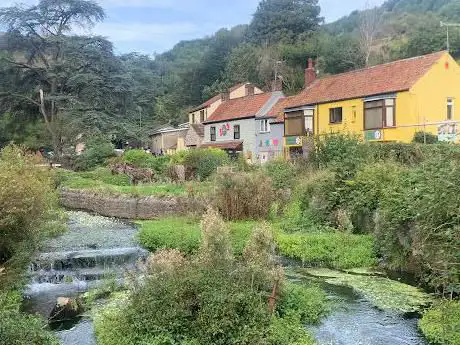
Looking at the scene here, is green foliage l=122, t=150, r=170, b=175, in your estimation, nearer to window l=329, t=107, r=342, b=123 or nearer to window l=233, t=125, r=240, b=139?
window l=233, t=125, r=240, b=139

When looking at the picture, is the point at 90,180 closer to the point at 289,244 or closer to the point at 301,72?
the point at 289,244

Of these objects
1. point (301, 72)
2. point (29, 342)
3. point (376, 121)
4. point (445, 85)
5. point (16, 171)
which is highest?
point (301, 72)

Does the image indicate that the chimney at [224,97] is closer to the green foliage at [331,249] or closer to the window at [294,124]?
the window at [294,124]

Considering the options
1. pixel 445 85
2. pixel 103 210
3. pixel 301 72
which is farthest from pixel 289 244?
pixel 301 72

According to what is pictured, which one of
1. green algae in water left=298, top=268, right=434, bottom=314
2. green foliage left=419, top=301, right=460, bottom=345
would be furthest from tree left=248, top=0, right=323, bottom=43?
green foliage left=419, top=301, right=460, bottom=345

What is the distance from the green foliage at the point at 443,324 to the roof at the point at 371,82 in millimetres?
21821

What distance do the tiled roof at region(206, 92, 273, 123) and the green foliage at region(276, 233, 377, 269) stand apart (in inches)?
1130

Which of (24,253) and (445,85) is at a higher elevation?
(445,85)

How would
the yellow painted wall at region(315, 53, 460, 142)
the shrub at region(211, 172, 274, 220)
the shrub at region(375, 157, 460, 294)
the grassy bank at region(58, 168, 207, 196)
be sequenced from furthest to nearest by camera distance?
the yellow painted wall at region(315, 53, 460, 142) < the grassy bank at region(58, 168, 207, 196) < the shrub at region(211, 172, 274, 220) < the shrub at region(375, 157, 460, 294)

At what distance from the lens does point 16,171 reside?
14.1m

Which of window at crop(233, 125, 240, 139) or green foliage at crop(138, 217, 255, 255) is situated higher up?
window at crop(233, 125, 240, 139)

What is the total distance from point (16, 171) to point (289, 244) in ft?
28.2

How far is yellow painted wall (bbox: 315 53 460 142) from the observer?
29547mm

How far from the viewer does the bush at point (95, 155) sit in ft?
143
